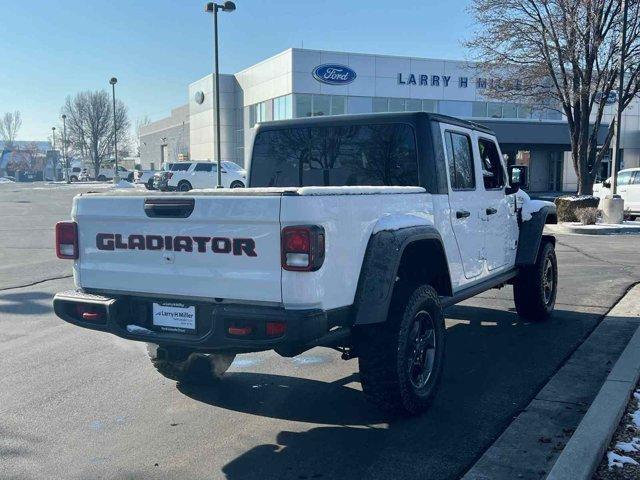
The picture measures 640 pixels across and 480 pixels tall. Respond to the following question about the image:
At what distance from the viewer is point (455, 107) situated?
4219 cm

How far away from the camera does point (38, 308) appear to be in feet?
26.1

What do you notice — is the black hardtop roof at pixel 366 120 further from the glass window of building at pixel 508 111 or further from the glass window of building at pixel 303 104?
the glass window of building at pixel 508 111

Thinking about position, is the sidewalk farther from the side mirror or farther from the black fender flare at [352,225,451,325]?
the side mirror

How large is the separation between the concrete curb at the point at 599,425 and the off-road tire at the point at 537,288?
1.49 m

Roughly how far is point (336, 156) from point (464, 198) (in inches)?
45.0

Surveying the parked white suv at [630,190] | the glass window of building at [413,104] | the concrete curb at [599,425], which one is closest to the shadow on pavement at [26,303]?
the concrete curb at [599,425]

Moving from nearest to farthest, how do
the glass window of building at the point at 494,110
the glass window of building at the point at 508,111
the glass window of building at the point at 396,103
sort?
the glass window of building at the point at 396,103, the glass window of building at the point at 494,110, the glass window of building at the point at 508,111

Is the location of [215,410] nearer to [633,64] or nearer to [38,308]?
[38,308]

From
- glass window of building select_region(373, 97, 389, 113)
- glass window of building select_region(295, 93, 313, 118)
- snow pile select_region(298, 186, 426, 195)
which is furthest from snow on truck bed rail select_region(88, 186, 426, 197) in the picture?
glass window of building select_region(373, 97, 389, 113)

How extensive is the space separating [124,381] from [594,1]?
18.2m

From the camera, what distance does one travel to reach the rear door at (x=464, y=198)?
206 inches

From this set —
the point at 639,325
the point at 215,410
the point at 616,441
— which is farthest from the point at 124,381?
the point at 639,325

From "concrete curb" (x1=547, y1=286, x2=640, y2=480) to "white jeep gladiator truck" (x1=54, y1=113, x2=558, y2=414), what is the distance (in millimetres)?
1070

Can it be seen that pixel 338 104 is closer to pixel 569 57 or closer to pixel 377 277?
pixel 569 57
